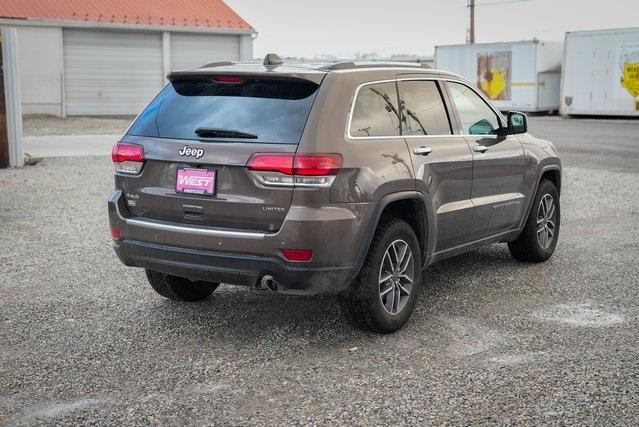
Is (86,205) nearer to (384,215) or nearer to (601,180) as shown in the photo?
(384,215)

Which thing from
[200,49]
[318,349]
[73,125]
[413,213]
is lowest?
[318,349]

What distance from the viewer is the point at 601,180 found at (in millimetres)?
13984

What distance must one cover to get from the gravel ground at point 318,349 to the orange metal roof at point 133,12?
25.5m

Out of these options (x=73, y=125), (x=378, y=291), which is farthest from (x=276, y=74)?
(x=73, y=125)

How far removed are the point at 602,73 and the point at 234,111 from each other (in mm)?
27476

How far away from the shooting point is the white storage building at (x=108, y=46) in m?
31.1

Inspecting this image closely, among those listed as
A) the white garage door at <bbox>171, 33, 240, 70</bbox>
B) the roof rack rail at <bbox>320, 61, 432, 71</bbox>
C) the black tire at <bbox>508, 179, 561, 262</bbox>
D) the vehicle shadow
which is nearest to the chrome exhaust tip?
the vehicle shadow

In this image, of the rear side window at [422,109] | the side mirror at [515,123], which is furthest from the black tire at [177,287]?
the side mirror at [515,123]

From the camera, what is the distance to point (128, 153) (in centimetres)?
540

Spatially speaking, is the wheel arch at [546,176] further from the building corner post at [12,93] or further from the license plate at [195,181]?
the building corner post at [12,93]

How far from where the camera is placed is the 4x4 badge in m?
5.06

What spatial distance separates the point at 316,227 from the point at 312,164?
0.36 meters

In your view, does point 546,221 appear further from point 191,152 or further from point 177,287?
point 191,152

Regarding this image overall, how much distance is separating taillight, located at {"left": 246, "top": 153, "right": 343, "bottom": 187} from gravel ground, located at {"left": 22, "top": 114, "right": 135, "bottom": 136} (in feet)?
65.9
